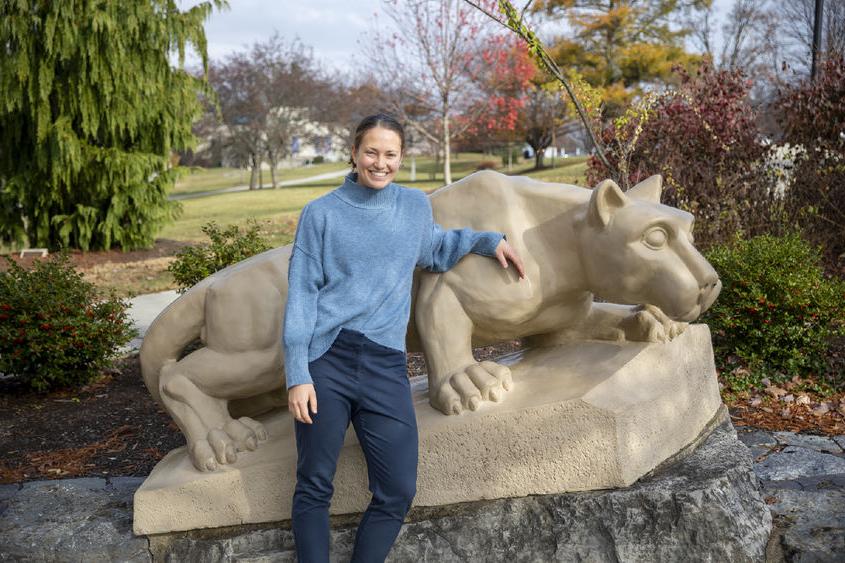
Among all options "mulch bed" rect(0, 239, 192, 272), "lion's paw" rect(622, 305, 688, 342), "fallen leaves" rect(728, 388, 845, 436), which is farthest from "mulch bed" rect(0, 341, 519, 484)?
"mulch bed" rect(0, 239, 192, 272)

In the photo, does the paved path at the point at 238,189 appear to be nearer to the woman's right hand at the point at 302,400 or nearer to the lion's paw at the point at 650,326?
the lion's paw at the point at 650,326

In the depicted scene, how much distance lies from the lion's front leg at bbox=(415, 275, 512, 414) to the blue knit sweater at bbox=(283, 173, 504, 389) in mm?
261

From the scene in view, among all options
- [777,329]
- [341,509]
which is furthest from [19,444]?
[777,329]

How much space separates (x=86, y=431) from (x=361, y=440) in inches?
125

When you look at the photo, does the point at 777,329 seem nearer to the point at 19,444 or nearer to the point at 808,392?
the point at 808,392

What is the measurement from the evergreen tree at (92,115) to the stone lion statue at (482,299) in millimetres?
10377

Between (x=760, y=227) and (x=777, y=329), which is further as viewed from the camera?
(x=760, y=227)

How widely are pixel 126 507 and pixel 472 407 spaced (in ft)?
5.40

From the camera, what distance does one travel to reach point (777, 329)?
18.2 ft

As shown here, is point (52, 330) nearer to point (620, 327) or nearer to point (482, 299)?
point (482, 299)

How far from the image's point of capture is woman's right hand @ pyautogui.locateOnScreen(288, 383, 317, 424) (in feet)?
8.32

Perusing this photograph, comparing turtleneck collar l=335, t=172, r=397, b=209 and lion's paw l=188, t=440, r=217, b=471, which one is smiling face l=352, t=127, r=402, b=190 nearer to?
turtleneck collar l=335, t=172, r=397, b=209

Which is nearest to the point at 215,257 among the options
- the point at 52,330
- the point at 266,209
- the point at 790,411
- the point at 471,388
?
the point at 52,330

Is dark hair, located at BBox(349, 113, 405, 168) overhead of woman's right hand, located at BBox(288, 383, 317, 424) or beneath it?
overhead
